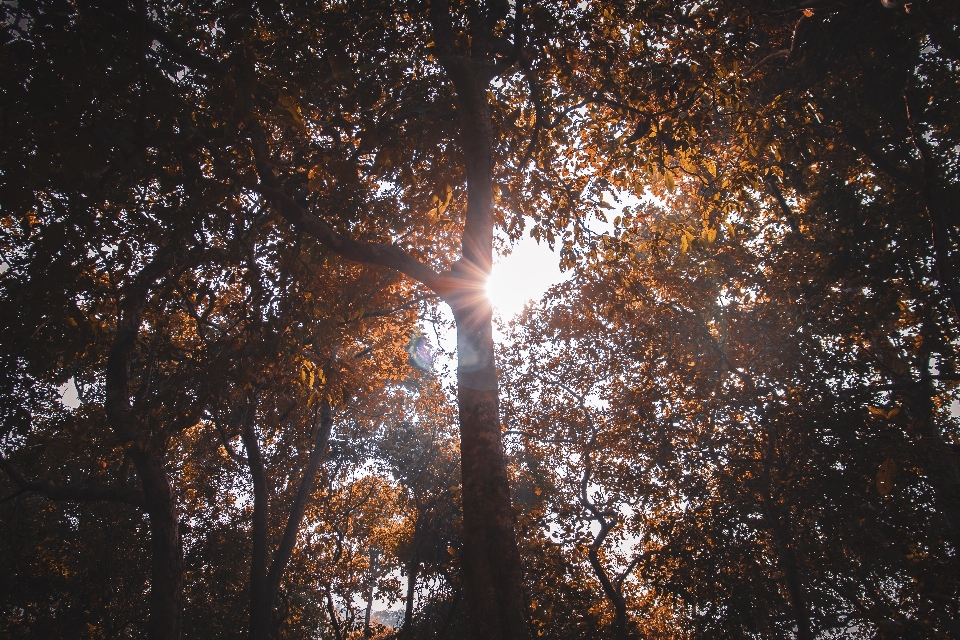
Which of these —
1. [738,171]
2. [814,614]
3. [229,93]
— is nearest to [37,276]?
[229,93]

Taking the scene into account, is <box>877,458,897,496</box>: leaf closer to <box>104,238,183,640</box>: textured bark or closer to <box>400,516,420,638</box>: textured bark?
<box>104,238,183,640</box>: textured bark

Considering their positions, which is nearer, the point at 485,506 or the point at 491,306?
the point at 485,506

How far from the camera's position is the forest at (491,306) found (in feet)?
11.4

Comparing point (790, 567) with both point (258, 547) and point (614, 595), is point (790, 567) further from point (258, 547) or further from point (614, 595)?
point (258, 547)

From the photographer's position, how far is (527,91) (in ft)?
23.0

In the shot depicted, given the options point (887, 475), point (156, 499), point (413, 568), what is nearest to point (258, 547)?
point (156, 499)

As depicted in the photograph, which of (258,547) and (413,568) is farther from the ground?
(258,547)

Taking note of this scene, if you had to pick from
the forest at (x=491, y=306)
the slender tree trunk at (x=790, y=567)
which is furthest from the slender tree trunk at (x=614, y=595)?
the slender tree trunk at (x=790, y=567)

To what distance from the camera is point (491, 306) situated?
4.30m

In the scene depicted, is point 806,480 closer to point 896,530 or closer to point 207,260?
point 896,530

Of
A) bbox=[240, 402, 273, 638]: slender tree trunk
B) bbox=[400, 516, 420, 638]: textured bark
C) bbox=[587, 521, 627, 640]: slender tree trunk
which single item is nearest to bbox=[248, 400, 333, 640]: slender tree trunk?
bbox=[240, 402, 273, 638]: slender tree trunk

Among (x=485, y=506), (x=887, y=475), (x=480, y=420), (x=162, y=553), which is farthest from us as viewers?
(x=162, y=553)

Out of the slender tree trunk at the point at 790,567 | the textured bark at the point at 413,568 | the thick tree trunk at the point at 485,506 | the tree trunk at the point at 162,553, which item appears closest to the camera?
the thick tree trunk at the point at 485,506

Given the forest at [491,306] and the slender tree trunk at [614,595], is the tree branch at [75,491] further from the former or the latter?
the slender tree trunk at [614,595]
